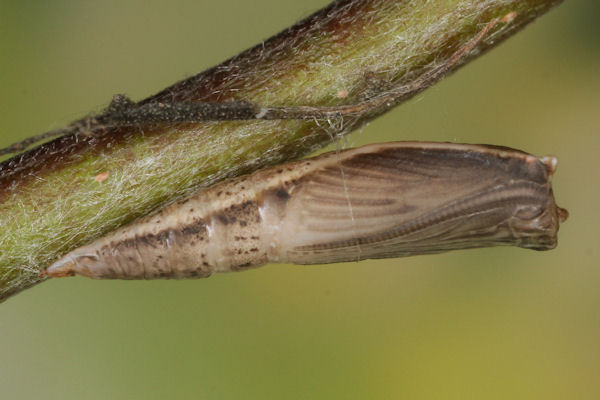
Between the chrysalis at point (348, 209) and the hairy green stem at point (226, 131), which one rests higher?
the hairy green stem at point (226, 131)

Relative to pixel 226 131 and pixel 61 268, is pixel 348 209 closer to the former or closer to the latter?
pixel 226 131

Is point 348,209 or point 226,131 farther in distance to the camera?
point 348,209

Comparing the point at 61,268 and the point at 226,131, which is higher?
the point at 226,131

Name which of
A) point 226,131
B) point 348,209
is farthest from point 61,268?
point 348,209

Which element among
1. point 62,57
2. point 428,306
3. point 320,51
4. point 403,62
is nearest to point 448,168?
point 403,62
